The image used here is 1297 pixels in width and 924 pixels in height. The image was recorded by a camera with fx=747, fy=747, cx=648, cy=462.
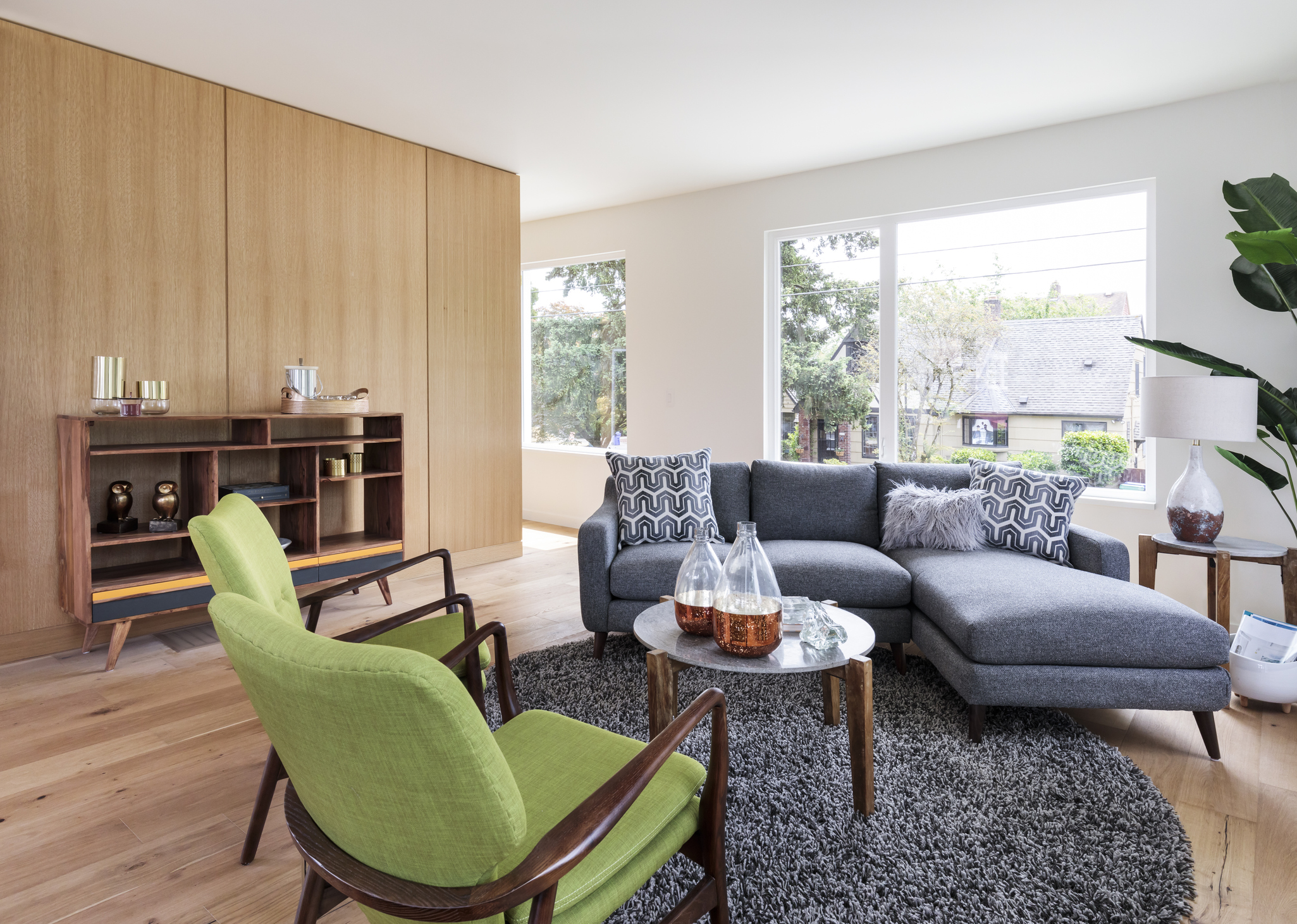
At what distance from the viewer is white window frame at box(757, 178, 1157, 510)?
4230mm

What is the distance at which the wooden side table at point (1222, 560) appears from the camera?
293 cm

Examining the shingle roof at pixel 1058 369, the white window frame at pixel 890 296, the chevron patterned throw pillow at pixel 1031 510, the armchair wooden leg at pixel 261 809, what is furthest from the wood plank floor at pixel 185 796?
the shingle roof at pixel 1058 369

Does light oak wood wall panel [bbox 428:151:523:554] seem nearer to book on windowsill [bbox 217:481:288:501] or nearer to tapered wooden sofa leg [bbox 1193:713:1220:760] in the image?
book on windowsill [bbox 217:481:288:501]

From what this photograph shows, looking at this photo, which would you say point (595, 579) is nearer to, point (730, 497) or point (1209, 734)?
point (730, 497)

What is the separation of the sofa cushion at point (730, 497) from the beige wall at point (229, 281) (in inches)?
78.2

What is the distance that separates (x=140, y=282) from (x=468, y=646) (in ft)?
9.94

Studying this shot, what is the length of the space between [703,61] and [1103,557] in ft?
9.43

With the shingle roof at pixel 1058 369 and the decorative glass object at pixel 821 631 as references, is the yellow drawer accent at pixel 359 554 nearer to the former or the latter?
the decorative glass object at pixel 821 631

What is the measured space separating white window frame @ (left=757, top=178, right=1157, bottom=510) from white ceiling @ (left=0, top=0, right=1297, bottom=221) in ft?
1.45

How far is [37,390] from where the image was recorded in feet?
11.0


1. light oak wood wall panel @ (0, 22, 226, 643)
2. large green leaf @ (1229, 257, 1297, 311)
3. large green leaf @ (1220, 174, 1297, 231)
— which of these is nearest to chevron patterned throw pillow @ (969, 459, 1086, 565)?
large green leaf @ (1229, 257, 1297, 311)

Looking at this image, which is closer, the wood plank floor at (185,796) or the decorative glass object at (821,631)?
the wood plank floor at (185,796)

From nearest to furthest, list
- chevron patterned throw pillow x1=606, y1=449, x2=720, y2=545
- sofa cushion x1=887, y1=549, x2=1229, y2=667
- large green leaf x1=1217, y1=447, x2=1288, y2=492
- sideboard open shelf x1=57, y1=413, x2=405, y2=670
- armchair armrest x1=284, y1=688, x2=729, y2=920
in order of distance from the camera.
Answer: armchair armrest x1=284, y1=688, x2=729, y2=920 < sofa cushion x1=887, y1=549, x2=1229, y2=667 < sideboard open shelf x1=57, y1=413, x2=405, y2=670 < large green leaf x1=1217, y1=447, x2=1288, y2=492 < chevron patterned throw pillow x1=606, y1=449, x2=720, y2=545

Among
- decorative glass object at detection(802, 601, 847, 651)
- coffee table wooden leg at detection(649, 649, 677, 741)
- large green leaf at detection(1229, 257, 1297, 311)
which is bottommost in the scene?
coffee table wooden leg at detection(649, 649, 677, 741)
